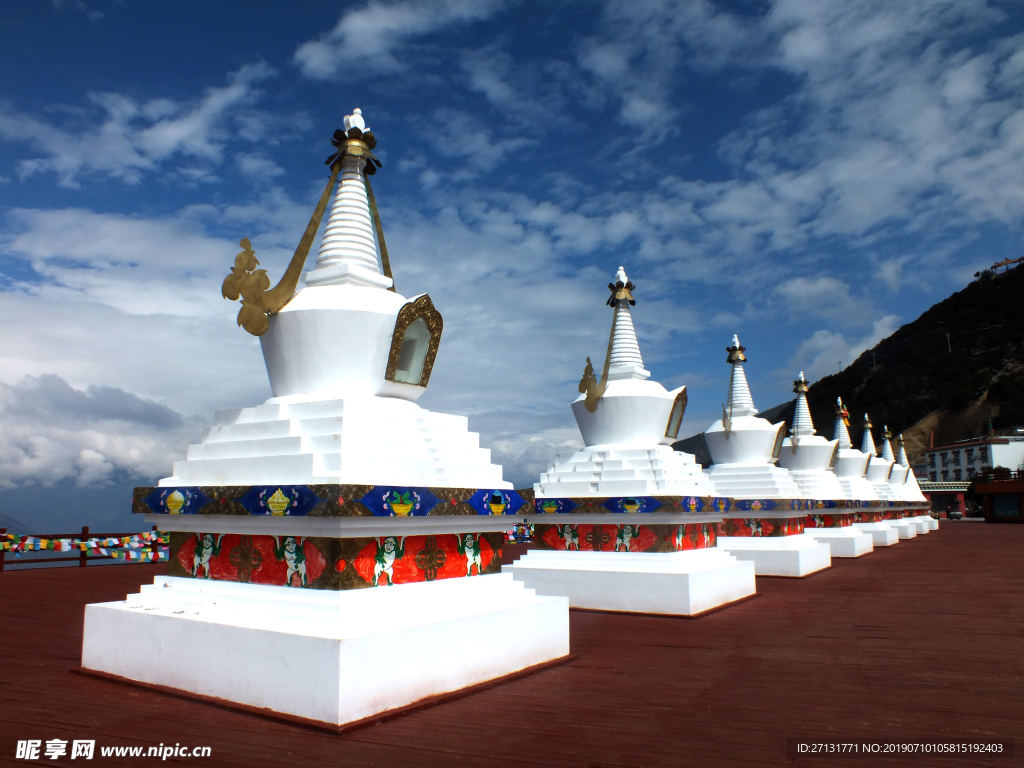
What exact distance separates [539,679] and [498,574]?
44.5 inches

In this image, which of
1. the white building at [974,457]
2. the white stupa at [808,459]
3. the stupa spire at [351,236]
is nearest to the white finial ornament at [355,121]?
the stupa spire at [351,236]

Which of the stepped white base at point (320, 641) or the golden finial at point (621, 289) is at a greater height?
the golden finial at point (621, 289)

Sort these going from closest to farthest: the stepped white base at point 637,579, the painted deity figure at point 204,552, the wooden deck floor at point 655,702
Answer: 1. the wooden deck floor at point 655,702
2. the painted deity figure at point 204,552
3. the stepped white base at point 637,579

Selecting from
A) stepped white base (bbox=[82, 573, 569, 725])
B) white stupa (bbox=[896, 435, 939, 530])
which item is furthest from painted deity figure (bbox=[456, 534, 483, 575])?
white stupa (bbox=[896, 435, 939, 530])

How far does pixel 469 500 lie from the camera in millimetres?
6332

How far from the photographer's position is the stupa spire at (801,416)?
70.7ft

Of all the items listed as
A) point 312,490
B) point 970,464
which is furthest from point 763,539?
point 970,464

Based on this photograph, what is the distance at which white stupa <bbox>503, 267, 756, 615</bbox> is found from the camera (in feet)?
33.4

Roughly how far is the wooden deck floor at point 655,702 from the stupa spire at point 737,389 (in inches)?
312

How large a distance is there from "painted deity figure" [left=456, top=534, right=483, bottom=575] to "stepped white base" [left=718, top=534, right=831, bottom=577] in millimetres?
9078

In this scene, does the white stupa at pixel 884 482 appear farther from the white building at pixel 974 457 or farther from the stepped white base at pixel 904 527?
the white building at pixel 974 457

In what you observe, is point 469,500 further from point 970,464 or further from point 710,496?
point 970,464

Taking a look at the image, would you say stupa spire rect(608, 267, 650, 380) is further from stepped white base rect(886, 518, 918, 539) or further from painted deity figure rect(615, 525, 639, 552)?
stepped white base rect(886, 518, 918, 539)

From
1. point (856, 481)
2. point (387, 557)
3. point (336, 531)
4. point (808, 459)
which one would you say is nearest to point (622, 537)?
point (387, 557)
